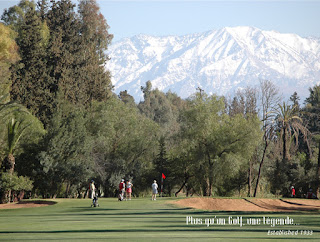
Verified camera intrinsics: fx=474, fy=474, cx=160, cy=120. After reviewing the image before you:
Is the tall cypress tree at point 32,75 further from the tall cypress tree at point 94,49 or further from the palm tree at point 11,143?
the palm tree at point 11,143

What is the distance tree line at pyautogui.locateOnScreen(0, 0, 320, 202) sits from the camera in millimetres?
47875

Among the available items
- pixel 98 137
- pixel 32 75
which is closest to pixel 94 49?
pixel 32 75

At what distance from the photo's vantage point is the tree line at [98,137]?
47.9m

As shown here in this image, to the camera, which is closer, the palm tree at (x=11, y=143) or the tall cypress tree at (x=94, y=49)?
the palm tree at (x=11, y=143)

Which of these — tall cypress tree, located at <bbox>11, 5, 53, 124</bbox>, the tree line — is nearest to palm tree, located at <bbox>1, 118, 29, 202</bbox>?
the tree line

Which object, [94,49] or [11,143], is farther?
[94,49]

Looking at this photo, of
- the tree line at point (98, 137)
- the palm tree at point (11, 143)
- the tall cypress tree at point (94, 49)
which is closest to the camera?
the palm tree at point (11, 143)

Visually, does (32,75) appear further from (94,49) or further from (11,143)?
(94,49)

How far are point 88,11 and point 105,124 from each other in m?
23.2

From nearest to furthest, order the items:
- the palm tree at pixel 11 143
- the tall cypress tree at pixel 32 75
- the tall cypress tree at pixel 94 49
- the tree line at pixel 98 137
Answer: the palm tree at pixel 11 143, the tree line at pixel 98 137, the tall cypress tree at pixel 32 75, the tall cypress tree at pixel 94 49

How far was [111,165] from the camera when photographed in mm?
52781

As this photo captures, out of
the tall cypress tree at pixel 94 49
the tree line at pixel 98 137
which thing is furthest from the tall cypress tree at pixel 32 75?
the tall cypress tree at pixel 94 49

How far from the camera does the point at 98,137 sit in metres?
52.9

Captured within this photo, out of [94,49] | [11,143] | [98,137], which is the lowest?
[11,143]
